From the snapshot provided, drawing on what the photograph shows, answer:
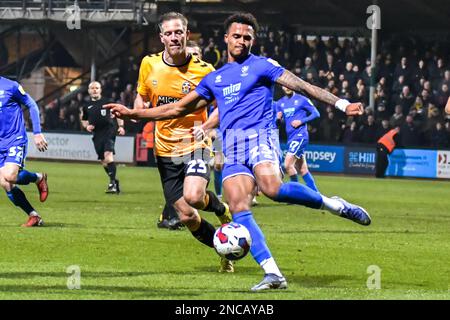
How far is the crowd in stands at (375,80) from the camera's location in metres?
35.8

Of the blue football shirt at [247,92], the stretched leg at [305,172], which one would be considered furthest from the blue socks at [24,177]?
the blue football shirt at [247,92]

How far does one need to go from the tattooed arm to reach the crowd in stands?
25.4 m

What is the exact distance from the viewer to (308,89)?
1032 cm

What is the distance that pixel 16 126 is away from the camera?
16328mm

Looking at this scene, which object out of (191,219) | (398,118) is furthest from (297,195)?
(398,118)

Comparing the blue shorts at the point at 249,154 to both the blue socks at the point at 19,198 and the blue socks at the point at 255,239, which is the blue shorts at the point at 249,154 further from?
the blue socks at the point at 19,198

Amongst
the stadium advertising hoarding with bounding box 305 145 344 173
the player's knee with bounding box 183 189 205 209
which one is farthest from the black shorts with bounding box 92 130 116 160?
the player's knee with bounding box 183 189 205 209

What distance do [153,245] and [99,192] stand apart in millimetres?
11401

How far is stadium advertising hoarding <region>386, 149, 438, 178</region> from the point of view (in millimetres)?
35500

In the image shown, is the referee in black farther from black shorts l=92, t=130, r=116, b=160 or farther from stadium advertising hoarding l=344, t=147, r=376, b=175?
stadium advertising hoarding l=344, t=147, r=376, b=175

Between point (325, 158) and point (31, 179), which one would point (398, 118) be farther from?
point (31, 179)

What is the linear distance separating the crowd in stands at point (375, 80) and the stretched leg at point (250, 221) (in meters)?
25.6
